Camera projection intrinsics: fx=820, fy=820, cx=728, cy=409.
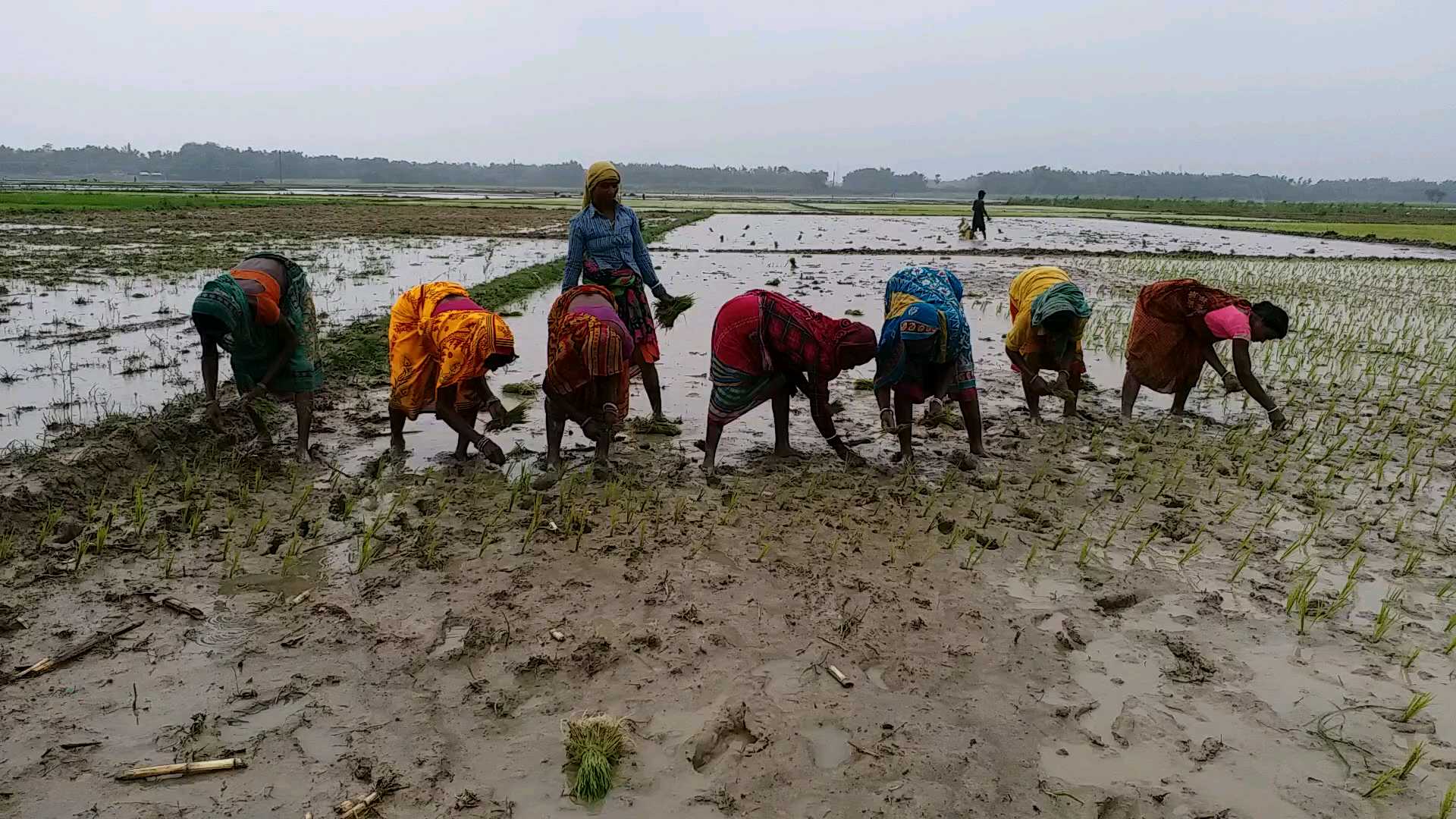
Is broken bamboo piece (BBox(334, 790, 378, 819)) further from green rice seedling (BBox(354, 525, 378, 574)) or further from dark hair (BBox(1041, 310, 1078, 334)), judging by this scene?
dark hair (BBox(1041, 310, 1078, 334))

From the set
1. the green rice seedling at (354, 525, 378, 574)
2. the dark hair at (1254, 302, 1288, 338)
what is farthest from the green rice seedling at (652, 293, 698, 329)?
the dark hair at (1254, 302, 1288, 338)

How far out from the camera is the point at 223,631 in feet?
9.32

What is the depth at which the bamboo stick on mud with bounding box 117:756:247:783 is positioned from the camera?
212 cm

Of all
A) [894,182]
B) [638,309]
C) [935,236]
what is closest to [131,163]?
[894,182]

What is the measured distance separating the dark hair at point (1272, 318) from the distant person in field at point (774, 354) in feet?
9.34

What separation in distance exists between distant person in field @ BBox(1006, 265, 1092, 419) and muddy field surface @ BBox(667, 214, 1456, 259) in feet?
41.0

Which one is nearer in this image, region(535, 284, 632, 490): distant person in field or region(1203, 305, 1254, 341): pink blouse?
region(535, 284, 632, 490): distant person in field

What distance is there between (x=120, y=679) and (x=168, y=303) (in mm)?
7667

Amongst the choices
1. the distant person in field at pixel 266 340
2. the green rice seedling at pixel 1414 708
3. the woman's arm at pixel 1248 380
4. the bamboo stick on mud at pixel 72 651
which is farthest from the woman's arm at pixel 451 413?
the woman's arm at pixel 1248 380

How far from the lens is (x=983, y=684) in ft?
8.70

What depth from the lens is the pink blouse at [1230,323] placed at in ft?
16.7

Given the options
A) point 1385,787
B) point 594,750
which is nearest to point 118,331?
point 594,750

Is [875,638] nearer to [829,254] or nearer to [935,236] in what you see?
[829,254]

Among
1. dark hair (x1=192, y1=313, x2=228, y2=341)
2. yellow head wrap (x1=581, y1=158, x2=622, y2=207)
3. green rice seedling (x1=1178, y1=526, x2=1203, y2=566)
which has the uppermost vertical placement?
yellow head wrap (x1=581, y1=158, x2=622, y2=207)
